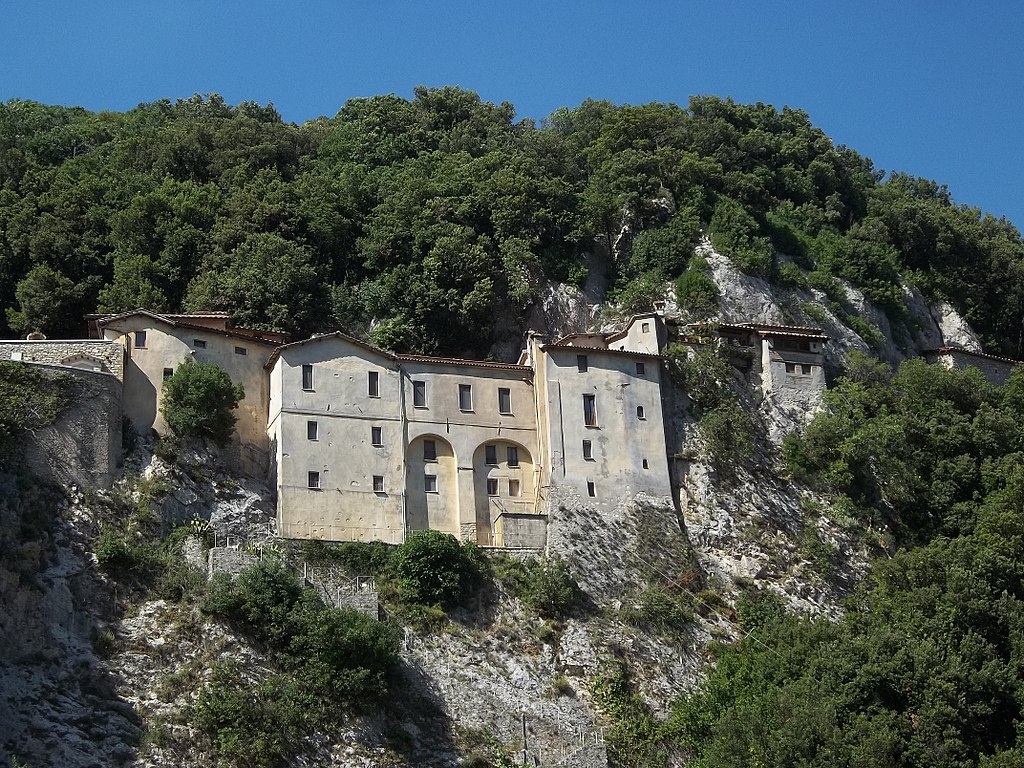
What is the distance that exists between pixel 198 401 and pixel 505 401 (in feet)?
39.6

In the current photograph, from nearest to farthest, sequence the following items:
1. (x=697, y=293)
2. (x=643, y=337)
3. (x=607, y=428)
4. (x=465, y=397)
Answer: (x=607, y=428) → (x=465, y=397) → (x=643, y=337) → (x=697, y=293)

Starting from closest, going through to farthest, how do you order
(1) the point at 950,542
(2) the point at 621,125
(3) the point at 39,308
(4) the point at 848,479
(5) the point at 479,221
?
(1) the point at 950,542
(4) the point at 848,479
(3) the point at 39,308
(5) the point at 479,221
(2) the point at 621,125

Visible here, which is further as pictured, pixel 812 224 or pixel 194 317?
pixel 812 224

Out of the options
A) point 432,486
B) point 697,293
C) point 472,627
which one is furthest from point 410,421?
point 697,293

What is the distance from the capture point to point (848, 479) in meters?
60.0

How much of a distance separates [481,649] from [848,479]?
1757 centimetres

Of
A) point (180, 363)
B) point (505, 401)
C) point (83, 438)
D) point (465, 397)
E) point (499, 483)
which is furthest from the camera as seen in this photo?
point (505, 401)

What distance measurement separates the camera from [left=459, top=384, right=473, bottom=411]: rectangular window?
5819cm

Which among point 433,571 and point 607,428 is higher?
point 607,428

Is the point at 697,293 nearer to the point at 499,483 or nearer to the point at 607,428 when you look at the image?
the point at 607,428

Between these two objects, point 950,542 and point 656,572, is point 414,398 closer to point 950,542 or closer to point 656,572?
point 656,572

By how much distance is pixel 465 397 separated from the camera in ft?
191

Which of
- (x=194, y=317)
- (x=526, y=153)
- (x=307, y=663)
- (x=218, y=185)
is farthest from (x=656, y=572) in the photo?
(x=218, y=185)

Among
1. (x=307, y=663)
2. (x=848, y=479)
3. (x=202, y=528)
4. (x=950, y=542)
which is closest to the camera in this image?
(x=307, y=663)
